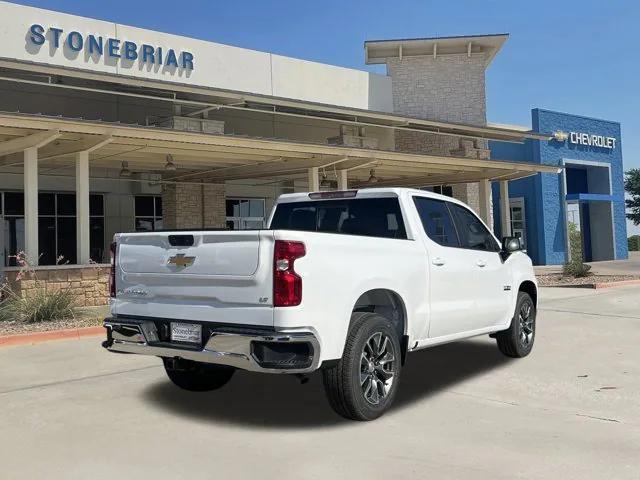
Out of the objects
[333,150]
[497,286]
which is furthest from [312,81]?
[497,286]

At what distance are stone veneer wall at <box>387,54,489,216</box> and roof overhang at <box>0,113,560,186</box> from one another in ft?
6.49

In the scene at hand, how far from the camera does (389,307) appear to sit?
235 inches

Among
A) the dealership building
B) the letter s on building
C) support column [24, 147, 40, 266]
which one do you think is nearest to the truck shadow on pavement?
support column [24, 147, 40, 266]

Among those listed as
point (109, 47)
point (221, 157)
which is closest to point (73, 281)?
point (221, 157)

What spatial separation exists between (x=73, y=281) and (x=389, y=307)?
969 cm

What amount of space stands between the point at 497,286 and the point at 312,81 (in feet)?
55.9

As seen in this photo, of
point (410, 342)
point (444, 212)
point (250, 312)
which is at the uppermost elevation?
point (444, 212)

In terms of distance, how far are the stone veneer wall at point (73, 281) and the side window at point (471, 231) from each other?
8885mm

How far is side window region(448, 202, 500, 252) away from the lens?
7020 mm

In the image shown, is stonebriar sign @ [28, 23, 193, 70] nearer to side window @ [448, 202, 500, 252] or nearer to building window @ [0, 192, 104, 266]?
building window @ [0, 192, 104, 266]

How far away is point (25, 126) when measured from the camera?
12.2 meters

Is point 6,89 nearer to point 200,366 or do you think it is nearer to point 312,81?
point 312,81

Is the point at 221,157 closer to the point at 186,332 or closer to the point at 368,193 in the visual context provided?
the point at 368,193

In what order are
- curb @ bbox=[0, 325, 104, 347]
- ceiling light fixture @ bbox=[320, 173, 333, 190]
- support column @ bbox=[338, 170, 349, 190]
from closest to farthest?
curb @ bbox=[0, 325, 104, 347]
support column @ bbox=[338, 170, 349, 190]
ceiling light fixture @ bbox=[320, 173, 333, 190]
